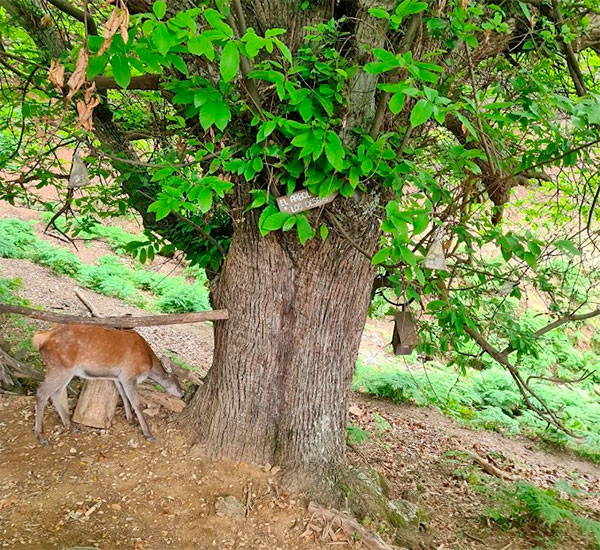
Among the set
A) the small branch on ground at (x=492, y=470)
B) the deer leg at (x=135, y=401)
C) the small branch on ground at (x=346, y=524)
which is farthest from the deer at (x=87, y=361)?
the small branch on ground at (x=492, y=470)

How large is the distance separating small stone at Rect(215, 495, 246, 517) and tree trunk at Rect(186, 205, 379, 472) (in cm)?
36

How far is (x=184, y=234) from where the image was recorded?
14.0ft

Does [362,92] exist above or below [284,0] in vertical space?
below

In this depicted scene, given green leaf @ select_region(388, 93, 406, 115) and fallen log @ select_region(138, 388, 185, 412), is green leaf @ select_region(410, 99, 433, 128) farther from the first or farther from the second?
fallen log @ select_region(138, 388, 185, 412)

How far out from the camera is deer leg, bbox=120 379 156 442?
3928 mm

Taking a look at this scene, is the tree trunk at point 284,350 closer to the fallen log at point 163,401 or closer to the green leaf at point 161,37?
the fallen log at point 163,401

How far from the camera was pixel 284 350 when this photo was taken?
3641 mm

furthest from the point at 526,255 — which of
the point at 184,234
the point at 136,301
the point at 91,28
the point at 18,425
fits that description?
the point at 136,301

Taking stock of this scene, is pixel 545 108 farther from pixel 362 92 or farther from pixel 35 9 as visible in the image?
pixel 35 9

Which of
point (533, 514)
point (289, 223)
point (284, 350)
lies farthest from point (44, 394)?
point (533, 514)

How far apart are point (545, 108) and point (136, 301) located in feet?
34.8

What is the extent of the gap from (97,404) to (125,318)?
2.47 feet

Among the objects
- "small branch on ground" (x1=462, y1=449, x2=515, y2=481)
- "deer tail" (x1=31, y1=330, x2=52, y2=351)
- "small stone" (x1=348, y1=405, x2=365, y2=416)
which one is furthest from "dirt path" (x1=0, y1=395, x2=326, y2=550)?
"small stone" (x1=348, y1=405, x2=365, y2=416)

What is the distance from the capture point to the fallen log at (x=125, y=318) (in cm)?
372
